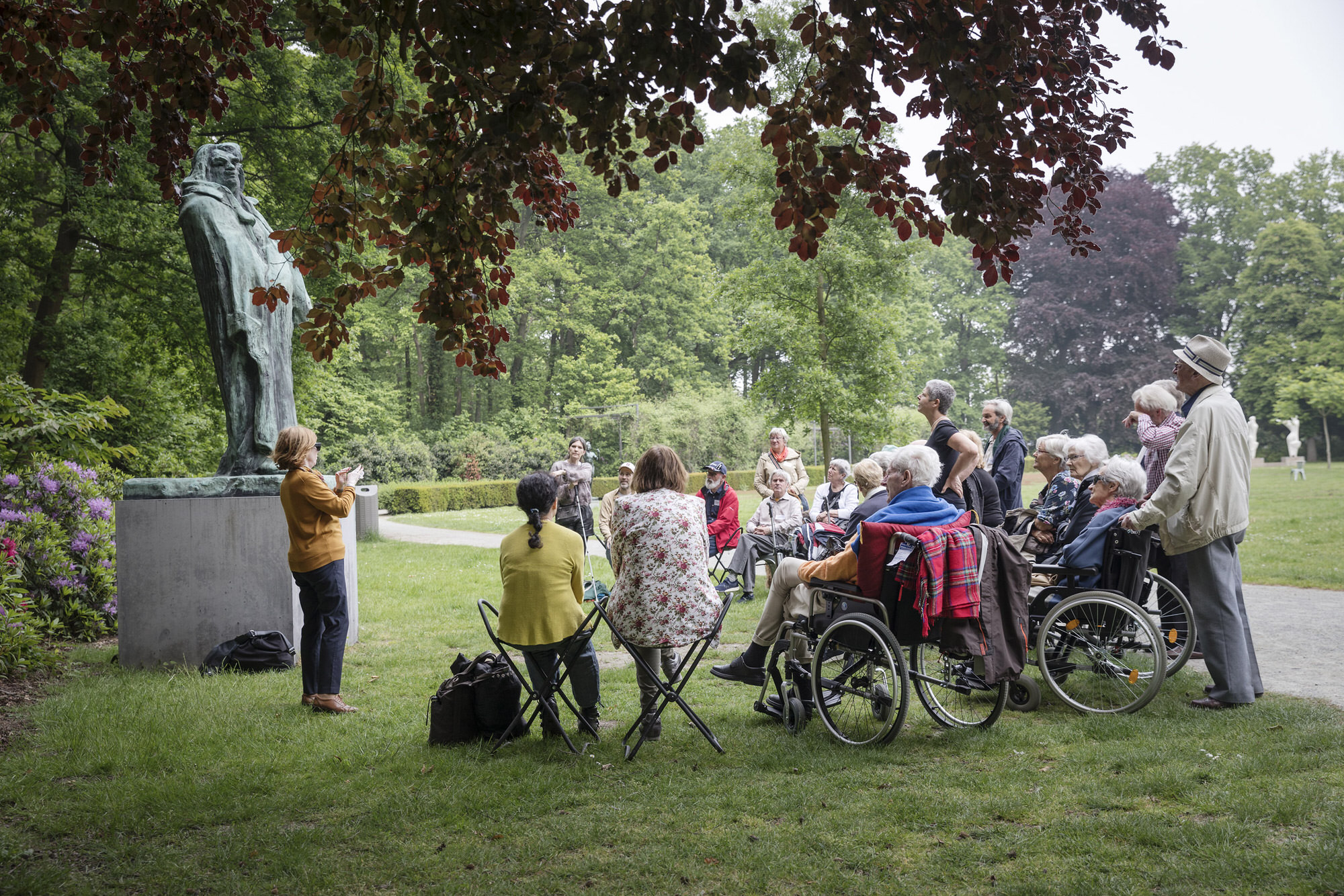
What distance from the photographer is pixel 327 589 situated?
5598mm

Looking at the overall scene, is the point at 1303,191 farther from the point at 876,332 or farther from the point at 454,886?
the point at 454,886

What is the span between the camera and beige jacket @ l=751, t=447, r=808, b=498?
33.1 ft

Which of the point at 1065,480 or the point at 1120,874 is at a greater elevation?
the point at 1065,480

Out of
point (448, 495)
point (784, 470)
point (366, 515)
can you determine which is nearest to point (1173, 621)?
point (784, 470)

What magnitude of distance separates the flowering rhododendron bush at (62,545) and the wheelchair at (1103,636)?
7.06 m

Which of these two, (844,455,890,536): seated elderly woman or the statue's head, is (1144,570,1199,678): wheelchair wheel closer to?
(844,455,890,536): seated elderly woman

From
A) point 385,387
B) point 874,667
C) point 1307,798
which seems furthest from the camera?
point 385,387

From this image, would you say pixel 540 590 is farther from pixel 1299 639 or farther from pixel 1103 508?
pixel 1299 639

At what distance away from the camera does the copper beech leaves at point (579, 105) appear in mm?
3090

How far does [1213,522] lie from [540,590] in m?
3.65

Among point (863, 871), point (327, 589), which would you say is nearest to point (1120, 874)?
point (863, 871)

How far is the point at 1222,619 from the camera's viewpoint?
16.8 feet

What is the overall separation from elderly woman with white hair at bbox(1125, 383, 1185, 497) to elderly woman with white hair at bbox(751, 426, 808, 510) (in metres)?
4.11

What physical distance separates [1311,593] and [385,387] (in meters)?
33.4
